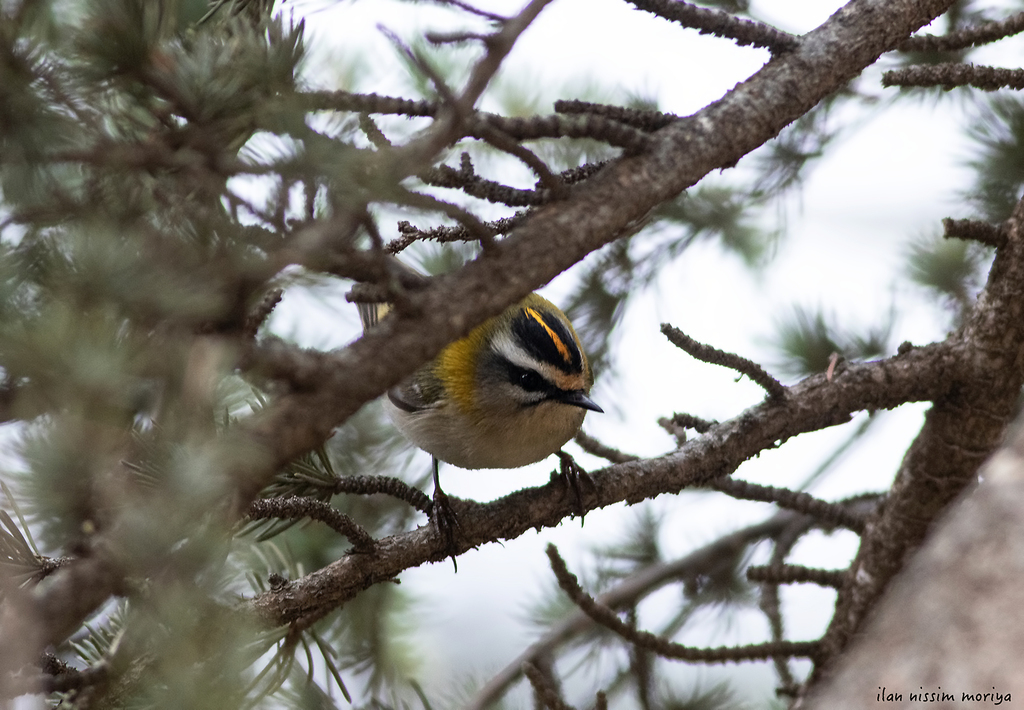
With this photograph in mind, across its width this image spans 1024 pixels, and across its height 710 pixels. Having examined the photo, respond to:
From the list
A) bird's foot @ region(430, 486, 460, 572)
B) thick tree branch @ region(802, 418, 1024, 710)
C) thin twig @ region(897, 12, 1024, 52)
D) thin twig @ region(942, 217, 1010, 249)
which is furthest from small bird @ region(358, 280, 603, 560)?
thick tree branch @ region(802, 418, 1024, 710)

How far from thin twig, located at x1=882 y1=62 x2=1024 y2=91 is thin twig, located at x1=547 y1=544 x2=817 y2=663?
967 mm

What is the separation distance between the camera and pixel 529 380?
2.03 metres

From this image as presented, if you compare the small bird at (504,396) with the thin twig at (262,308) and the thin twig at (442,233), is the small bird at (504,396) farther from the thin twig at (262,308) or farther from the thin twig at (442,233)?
the thin twig at (262,308)

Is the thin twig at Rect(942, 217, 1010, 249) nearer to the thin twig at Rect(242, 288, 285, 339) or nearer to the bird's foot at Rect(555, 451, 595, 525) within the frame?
the bird's foot at Rect(555, 451, 595, 525)

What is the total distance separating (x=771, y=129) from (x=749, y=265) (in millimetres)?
1373

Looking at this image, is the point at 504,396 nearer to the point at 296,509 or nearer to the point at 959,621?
the point at 296,509

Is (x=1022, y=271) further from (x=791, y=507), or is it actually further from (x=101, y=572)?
(x=101, y=572)

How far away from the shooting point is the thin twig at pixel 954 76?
4.71 ft

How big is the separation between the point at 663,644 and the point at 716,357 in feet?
2.00

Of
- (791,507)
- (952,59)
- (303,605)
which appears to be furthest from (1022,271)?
(303,605)

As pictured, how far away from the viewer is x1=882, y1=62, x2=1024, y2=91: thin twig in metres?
1.44

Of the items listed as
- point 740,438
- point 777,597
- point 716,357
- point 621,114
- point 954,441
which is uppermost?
point 621,114

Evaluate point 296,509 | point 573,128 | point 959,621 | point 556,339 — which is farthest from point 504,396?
point 959,621

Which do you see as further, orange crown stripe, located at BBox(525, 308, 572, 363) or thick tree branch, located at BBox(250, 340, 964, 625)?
orange crown stripe, located at BBox(525, 308, 572, 363)
